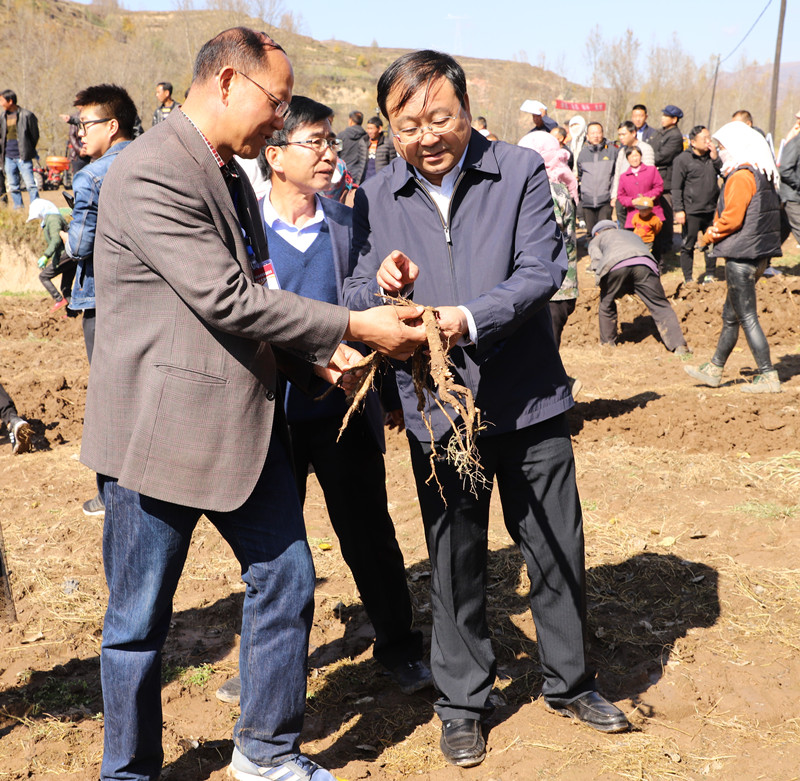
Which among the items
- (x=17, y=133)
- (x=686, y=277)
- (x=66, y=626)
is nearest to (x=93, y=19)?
(x=17, y=133)

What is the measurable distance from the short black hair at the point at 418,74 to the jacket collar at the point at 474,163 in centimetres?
17

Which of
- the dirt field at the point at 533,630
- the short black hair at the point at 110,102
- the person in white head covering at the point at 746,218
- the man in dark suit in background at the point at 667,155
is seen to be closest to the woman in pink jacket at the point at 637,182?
the man in dark suit in background at the point at 667,155

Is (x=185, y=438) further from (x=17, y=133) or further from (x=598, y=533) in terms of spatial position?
(x=17, y=133)

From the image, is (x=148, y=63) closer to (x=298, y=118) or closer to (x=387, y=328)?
(x=298, y=118)

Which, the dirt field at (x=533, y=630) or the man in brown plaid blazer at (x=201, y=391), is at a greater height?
the man in brown plaid blazer at (x=201, y=391)

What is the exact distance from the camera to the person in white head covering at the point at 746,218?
729 centimetres

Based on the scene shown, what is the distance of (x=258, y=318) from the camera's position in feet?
8.02

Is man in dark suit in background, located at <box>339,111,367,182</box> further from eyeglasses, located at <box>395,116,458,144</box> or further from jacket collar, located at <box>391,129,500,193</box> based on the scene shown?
eyeglasses, located at <box>395,116,458,144</box>

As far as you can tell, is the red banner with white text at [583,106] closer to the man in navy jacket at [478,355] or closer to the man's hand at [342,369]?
the man in navy jacket at [478,355]

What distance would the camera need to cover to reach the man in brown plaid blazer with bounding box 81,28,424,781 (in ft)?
7.89

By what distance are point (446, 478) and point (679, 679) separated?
4.93 ft

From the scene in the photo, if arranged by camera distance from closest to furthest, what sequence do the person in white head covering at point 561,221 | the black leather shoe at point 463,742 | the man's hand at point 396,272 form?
the man's hand at point 396,272
the black leather shoe at point 463,742
the person in white head covering at point 561,221

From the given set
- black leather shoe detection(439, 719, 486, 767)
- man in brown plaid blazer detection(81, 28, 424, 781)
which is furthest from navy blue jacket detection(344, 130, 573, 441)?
black leather shoe detection(439, 719, 486, 767)

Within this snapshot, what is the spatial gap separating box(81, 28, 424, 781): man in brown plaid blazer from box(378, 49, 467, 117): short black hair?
0.45 m
